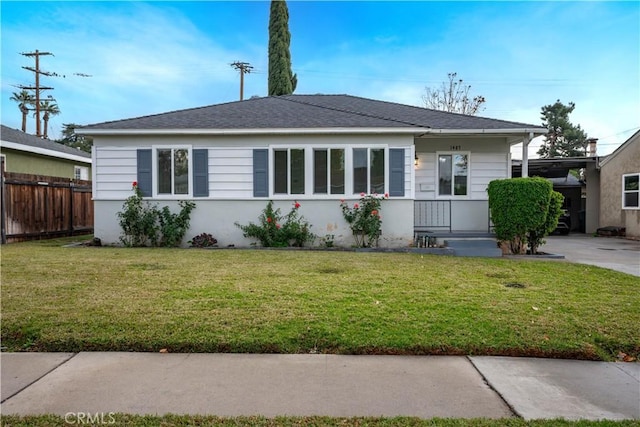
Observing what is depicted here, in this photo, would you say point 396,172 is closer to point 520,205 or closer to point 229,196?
point 520,205

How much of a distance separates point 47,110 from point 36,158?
32339mm

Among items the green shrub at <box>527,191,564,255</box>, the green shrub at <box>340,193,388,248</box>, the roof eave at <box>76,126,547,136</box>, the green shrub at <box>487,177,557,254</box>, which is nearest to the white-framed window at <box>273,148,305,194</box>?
the roof eave at <box>76,126,547,136</box>

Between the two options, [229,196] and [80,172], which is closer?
[229,196]

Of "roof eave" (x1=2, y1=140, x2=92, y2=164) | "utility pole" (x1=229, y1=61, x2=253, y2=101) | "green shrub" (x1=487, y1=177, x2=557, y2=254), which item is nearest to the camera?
"green shrub" (x1=487, y1=177, x2=557, y2=254)

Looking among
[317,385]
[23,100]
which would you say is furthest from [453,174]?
[23,100]

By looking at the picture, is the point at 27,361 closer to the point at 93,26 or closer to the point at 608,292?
the point at 608,292

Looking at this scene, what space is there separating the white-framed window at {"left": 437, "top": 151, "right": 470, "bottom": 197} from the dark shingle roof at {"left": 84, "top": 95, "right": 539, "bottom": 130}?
39.9 inches

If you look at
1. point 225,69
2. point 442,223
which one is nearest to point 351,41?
point 442,223

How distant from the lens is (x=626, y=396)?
277 centimetres

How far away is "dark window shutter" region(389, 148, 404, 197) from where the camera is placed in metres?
10.5

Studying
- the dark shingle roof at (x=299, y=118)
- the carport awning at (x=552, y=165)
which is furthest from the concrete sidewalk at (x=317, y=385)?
the carport awning at (x=552, y=165)

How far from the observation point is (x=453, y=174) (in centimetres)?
1184

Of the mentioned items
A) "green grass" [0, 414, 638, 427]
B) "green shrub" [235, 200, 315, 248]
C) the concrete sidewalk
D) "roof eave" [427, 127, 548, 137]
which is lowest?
the concrete sidewalk

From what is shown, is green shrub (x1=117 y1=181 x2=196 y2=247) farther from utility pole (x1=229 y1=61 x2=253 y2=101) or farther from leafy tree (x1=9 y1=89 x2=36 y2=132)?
leafy tree (x1=9 y1=89 x2=36 y2=132)
